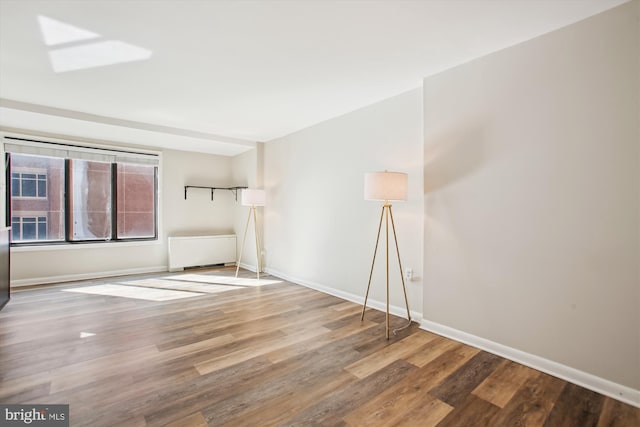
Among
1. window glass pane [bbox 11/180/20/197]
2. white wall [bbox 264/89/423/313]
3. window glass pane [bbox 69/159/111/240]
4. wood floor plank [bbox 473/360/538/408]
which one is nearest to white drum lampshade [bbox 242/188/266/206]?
white wall [bbox 264/89/423/313]

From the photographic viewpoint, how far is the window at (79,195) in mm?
4504

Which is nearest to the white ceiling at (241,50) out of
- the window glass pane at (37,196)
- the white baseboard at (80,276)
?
the window glass pane at (37,196)

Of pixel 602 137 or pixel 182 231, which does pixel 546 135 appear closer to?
pixel 602 137

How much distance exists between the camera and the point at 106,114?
400cm

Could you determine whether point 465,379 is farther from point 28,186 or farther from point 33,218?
point 28,186

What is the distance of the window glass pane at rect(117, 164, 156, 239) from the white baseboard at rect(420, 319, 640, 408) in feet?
17.0

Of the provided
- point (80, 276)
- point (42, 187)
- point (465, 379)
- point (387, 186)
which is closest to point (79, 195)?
point (42, 187)

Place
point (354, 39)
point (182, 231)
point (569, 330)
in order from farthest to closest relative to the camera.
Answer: point (182, 231) < point (354, 39) < point (569, 330)

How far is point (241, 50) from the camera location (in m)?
2.42

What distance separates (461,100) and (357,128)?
1.37 m

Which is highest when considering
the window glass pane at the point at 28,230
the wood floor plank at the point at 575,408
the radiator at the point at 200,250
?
the window glass pane at the point at 28,230

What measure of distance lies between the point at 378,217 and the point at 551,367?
1979 millimetres

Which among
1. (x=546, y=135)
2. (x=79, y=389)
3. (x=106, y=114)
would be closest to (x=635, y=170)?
(x=546, y=135)
